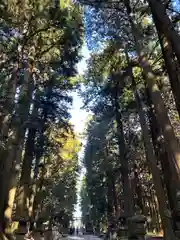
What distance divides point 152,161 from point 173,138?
3.80 m

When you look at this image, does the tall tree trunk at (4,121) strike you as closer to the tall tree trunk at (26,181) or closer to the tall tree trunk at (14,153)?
the tall tree trunk at (14,153)

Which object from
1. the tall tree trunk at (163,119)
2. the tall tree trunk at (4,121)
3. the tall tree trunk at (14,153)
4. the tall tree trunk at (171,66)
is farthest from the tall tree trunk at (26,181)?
the tall tree trunk at (171,66)

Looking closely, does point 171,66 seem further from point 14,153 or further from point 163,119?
point 14,153

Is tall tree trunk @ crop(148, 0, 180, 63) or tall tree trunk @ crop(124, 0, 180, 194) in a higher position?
tall tree trunk @ crop(148, 0, 180, 63)

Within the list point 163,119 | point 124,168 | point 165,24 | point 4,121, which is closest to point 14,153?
point 4,121

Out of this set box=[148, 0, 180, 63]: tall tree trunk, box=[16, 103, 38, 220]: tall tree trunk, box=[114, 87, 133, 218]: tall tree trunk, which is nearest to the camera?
box=[148, 0, 180, 63]: tall tree trunk

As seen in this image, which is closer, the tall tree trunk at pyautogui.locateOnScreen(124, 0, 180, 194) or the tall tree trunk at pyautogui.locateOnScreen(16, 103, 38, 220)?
the tall tree trunk at pyautogui.locateOnScreen(124, 0, 180, 194)

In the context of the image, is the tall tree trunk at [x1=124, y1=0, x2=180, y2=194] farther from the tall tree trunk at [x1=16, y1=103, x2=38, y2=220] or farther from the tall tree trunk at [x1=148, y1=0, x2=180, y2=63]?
the tall tree trunk at [x1=16, y1=103, x2=38, y2=220]

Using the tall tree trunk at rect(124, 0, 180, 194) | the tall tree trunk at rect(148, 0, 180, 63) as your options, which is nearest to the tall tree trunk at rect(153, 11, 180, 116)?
the tall tree trunk at rect(148, 0, 180, 63)

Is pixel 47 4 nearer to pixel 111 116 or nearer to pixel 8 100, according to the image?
pixel 8 100

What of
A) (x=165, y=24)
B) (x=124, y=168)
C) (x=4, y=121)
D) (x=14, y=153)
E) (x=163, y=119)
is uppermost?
(x=165, y=24)

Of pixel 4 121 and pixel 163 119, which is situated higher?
pixel 4 121

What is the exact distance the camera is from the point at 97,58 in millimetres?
14672

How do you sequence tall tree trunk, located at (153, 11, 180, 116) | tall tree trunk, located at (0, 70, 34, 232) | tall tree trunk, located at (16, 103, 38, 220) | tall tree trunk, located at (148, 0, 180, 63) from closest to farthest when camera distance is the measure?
tall tree trunk, located at (153, 11, 180, 116) → tall tree trunk, located at (148, 0, 180, 63) → tall tree trunk, located at (0, 70, 34, 232) → tall tree trunk, located at (16, 103, 38, 220)
